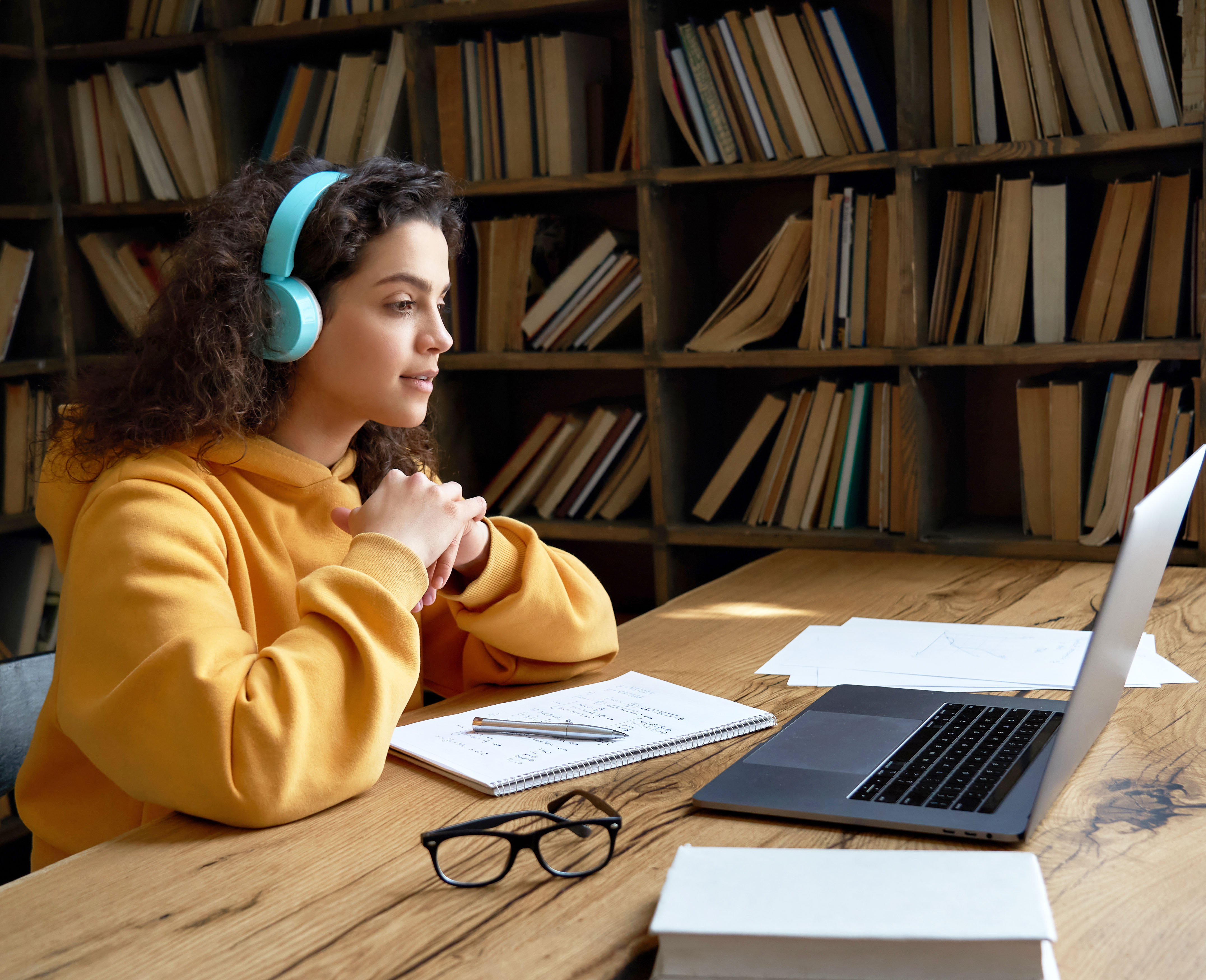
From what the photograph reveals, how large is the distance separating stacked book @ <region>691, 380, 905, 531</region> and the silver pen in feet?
3.80

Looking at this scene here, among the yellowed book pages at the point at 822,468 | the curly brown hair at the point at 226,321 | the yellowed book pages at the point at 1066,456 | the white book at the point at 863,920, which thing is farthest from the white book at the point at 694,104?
the white book at the point at 863,920

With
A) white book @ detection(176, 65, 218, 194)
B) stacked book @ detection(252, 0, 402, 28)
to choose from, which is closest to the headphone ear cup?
stacked book @ detection(252, 0, 402, 28)

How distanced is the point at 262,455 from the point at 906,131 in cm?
127

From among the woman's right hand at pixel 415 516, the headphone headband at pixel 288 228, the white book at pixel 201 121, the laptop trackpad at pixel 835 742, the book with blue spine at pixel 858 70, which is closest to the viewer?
the laptop trackpad at pixel 835 742

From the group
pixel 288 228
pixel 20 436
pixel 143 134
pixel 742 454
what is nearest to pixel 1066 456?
Answer: pixel 742 454

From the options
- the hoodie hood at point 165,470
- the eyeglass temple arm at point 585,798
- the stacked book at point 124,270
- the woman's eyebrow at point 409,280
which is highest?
the stacked book at point 124,270

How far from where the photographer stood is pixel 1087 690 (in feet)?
2.68

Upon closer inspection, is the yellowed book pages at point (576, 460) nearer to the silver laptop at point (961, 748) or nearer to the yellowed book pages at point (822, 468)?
the yellowed book pages at point (822, 468)

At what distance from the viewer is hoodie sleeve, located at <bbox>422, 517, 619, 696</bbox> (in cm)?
129

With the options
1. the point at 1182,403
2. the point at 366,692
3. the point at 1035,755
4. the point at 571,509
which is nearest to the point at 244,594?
the point at 366,692

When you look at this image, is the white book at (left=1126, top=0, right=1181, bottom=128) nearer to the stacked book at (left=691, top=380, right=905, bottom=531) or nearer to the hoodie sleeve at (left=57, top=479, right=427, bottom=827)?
the stacked book at (left=691, top=380, right=905, bottom=531)

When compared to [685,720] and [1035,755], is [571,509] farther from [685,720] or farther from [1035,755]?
[1035,755]

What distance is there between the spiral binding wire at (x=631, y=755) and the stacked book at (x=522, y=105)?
1471 mm

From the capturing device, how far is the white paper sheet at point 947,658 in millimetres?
1219
